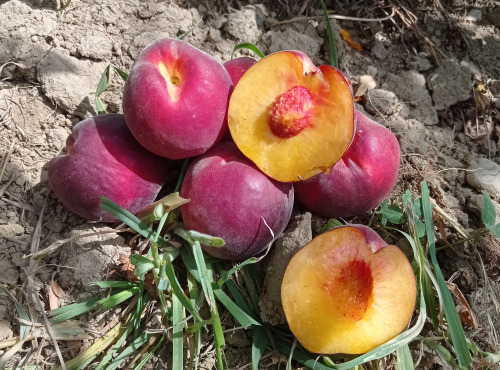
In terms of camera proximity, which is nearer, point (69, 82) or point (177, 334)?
point (177, 334)

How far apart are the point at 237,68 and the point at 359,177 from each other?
0.59 m

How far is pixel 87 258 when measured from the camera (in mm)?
1647

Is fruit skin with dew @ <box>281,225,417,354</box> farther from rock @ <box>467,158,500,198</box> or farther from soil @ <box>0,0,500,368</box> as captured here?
rock @ <box>467,158,500,198</box>

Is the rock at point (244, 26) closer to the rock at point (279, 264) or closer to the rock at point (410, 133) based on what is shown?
the rock at point (410, 133)

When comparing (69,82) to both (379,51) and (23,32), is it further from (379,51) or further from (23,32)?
(379,51)

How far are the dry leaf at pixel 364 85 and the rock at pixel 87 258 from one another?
1.22 m

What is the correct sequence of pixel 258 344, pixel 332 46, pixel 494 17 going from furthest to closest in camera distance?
1. pixel 494 17
2. pixel 332 46
3. pixel 258 344

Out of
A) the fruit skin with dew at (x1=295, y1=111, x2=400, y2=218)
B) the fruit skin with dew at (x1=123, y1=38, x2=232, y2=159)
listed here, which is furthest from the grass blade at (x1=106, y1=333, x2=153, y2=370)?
the fruit skin with dew at (x1=295, y1=111, x2=400, y2=218)

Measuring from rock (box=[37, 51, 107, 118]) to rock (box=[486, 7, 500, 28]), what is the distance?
6.34 ft

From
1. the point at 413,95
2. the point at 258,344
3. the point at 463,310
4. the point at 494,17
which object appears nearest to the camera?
the point at 258,344

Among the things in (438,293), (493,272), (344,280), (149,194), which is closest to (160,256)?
(149,194)

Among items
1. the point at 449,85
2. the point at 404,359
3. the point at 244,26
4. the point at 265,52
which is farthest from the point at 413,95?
the point at 404,359

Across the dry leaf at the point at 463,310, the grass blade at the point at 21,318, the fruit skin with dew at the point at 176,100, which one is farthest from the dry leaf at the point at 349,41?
the grass blade at the point at 21,318

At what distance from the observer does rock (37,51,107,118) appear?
1888mm
